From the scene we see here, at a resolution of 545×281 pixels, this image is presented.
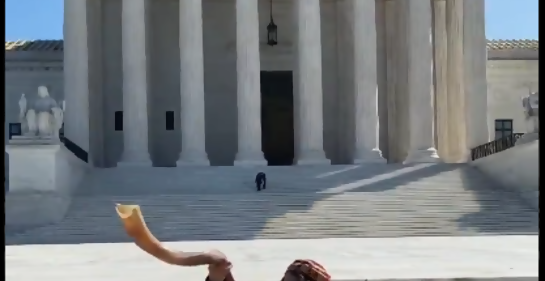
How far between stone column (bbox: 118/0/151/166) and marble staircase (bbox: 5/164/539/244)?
2.13 m

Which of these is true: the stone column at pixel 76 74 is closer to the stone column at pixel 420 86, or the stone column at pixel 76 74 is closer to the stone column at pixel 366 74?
the stone column at pixel 366 74

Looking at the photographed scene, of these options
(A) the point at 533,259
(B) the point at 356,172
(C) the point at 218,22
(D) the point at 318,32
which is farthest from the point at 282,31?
(A) the point at 533,259

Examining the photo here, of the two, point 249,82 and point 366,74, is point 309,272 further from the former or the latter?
point 366,74

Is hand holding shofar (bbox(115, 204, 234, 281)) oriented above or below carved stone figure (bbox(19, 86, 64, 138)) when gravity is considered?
below

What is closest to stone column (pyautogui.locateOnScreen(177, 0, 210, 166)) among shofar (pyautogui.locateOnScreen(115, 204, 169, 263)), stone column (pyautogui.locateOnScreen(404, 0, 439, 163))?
stone column (pyautogui.locateOnScreen(404, 0, 439, 163))

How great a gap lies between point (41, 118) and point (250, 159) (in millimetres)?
10716

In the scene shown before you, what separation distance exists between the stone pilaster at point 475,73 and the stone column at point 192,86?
12.1m

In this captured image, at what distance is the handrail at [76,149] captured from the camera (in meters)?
34.9

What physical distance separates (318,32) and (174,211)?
13634mm

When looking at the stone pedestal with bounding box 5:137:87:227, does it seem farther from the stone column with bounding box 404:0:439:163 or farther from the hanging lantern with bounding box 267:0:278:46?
the stone column with bounding box 404:0:439:163

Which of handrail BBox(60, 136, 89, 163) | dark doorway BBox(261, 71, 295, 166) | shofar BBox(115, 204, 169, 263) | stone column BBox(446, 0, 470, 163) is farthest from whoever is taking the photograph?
dark doorway BBox(261, 71, 295, 166)

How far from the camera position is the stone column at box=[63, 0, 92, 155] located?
3688 cm

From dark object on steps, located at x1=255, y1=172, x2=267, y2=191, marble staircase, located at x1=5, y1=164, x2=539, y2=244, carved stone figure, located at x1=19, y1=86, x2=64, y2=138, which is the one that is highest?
carved stone figure, located at x1=19, y1=86, x2=64, y2=138

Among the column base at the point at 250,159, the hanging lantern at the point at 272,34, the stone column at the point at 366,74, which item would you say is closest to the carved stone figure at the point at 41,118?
the column base at the point at 250,159
